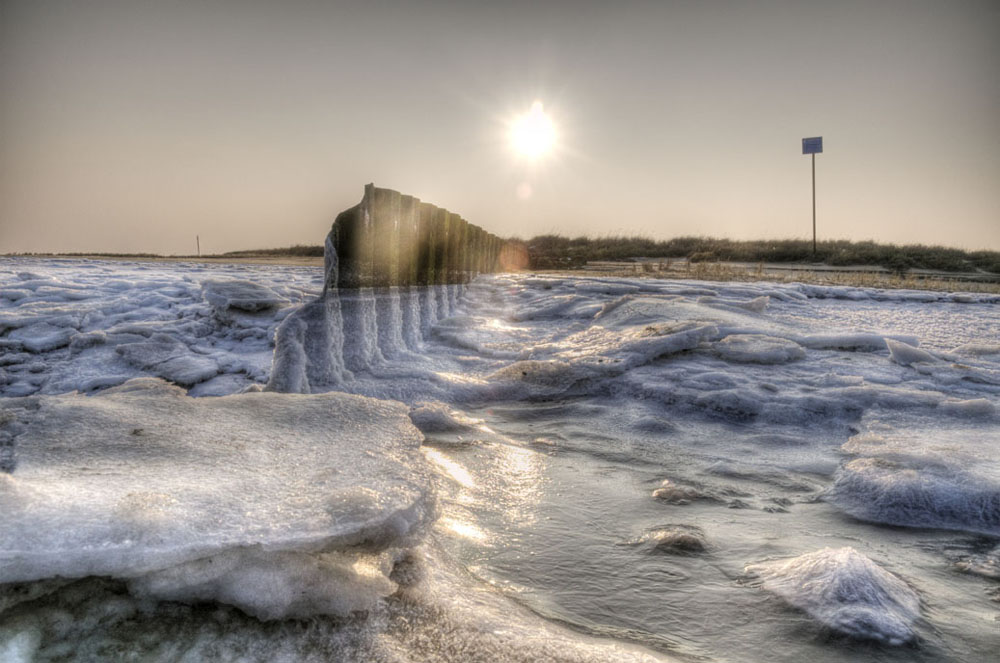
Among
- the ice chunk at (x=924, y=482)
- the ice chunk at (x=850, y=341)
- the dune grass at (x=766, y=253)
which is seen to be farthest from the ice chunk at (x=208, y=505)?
the dune grass at (x=766, y=253)

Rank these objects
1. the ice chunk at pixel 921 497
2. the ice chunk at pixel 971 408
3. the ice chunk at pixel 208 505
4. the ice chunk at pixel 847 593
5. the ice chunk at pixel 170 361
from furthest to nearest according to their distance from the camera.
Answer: the ice chunk at pixel 170 361
the ice chunk at pixel 971 408
the ice chunk at pixel 921 497
the ice chunk at pixel 847 593
the ice chunk at pixel 208 505

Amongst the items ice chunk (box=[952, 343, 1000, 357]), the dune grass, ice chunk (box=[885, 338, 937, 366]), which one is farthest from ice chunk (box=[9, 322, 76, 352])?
the dune grass

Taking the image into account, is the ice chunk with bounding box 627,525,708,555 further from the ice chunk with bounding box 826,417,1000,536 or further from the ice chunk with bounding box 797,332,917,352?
the ice chunk with bounding box 797,332,917,352

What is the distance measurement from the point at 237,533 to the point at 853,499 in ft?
6.99

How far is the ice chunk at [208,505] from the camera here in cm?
119

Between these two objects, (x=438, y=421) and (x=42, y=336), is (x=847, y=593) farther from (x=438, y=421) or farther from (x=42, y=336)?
(x=42, y=336)

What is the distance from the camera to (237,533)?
129 centimetres

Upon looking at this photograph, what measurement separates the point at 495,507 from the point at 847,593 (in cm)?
107

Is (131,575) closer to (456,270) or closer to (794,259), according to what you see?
(456,270)

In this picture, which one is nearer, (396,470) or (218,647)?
(218,647)

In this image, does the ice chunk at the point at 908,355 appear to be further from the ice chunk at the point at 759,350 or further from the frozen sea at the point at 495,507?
the ice chunk at the point at 759,350

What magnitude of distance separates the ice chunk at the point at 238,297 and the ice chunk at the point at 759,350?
428 cm

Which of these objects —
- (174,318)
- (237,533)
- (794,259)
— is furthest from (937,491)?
(794,259)

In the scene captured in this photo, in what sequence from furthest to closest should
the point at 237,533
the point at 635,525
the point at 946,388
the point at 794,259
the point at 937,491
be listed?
the point at 794,259 → the point at 946,388 → the point at 937,491 → the point at 635,525 → the point at 237,533
